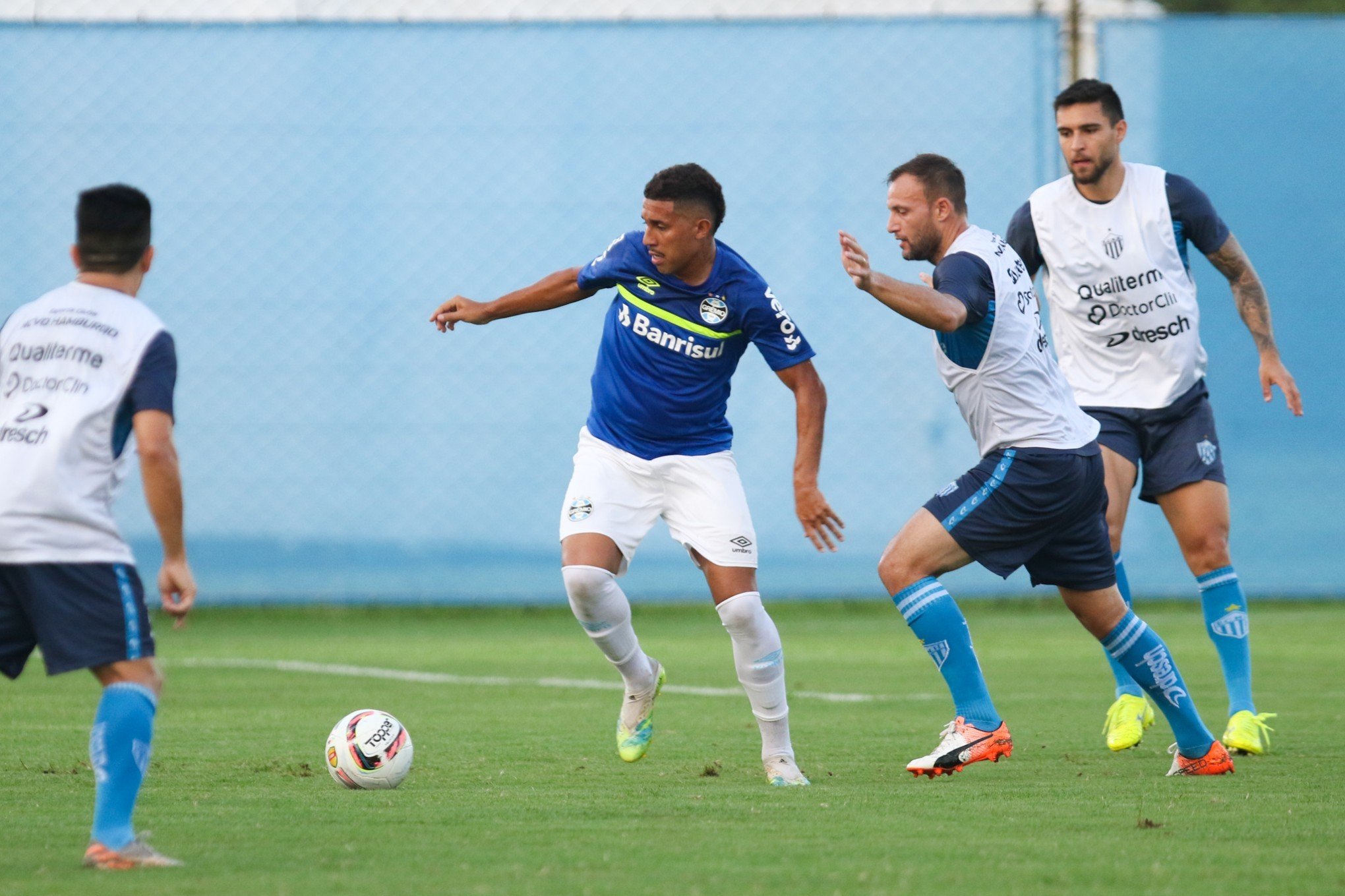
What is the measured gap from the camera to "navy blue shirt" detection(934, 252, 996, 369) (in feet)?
18.0

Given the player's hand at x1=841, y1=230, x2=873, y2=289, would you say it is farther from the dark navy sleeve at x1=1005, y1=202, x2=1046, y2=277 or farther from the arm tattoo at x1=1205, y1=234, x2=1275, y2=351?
the arm tattoo at x1=1205, y1=234, x2=1275, y2=351

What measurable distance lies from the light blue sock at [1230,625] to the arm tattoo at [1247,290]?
919 mm

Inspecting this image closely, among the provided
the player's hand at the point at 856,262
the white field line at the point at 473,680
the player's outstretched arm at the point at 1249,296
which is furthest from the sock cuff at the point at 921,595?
the white field line at the point at 473,680

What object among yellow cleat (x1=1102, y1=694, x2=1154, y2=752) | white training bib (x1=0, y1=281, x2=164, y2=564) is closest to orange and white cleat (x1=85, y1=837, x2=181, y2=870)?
white training bib (x1=0, y1=281, x2=164, y2=564)

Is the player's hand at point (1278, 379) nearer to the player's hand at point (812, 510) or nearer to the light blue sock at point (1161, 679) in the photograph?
the light blue sock at point (1161, 679)

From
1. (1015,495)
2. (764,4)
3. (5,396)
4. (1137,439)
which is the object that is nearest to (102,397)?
(5,396)

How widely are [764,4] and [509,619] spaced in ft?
16.4

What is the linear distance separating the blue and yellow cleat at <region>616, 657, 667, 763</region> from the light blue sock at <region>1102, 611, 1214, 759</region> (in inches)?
64.5

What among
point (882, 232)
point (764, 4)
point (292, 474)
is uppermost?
point (764, 4)

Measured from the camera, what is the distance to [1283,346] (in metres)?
13.3

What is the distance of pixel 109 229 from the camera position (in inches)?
167

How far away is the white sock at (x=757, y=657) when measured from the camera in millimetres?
5711

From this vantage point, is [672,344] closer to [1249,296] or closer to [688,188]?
[688,188]

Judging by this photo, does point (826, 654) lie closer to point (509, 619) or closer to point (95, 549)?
point (509, 619)
